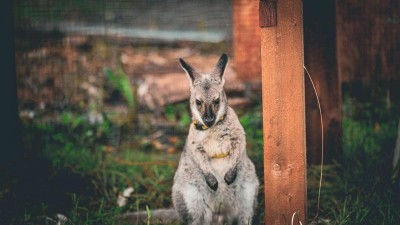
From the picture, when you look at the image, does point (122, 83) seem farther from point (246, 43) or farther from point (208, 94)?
point (208, 94)

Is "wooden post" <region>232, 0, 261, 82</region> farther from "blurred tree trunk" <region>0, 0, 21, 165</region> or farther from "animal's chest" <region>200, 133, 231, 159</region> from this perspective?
"blurred tree trunk" <region>0, 0, 21, 165</region>

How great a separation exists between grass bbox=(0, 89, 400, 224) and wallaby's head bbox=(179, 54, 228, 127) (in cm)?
89

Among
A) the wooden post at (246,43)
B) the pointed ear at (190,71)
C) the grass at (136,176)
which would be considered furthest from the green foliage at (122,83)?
the pointed ear at (190,71)

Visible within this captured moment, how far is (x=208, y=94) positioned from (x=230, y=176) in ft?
2.23

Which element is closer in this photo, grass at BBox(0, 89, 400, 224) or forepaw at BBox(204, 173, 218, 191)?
forepaw at BBox(204, 173, 218, 191)

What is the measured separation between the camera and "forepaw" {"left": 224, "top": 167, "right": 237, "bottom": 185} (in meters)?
3.89

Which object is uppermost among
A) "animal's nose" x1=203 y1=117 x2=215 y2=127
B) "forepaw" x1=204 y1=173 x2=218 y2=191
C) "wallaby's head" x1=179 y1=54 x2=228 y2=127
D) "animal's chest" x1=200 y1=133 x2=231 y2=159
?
"wallaby's head" x1=179 y1=54 x2=228 y2=127

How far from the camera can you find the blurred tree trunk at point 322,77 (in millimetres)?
4777

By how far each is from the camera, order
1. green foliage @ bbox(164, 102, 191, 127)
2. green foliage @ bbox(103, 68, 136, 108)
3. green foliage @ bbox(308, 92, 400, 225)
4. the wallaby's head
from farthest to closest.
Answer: green foliage @ bbox(103, 68, 136, 108) < green foliage @ bbox(164, 102, 191, 127) < the wallaby's head < green foliage @ bbox(308, 92, 400, 225)

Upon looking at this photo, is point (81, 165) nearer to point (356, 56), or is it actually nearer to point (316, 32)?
point (316, 32)

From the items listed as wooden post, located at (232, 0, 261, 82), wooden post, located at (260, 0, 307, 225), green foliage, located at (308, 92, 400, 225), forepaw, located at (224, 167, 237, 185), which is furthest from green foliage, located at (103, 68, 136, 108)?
wooden post, located at (260, 0, 307, 225)

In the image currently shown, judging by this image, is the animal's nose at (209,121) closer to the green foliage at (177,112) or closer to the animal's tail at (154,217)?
the animal's tail at (154,217)

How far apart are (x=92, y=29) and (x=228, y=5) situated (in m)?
→ 2.37

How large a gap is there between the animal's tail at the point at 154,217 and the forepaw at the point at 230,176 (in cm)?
54
